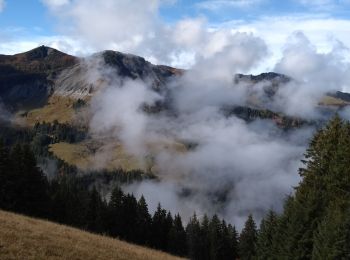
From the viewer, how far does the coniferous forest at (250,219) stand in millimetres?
36906

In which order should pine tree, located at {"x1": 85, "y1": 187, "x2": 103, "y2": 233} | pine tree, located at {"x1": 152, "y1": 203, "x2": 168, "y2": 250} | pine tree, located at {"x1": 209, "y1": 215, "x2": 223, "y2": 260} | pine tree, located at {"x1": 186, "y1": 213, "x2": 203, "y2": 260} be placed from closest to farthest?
pine tree, located at {"x1": 85, "y1": 187, "x2": 103, "y2": 233} → pine tree, located at {"x1": 152, "y1": 203, "x2": 168, "y2": 250} → pine tree, located at {"x1": 209, "y1": 215, "x2": 223, "y2": 260} → pine tree, located at {"x1": 186, "y1": 213, "x2": 203, "y2": 260}

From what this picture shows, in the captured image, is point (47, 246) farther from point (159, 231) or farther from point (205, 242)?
point (205, 242)

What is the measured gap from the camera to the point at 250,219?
118938 millimetres

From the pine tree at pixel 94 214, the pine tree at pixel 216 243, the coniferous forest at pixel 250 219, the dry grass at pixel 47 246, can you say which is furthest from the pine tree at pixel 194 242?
the dry grass at pixel 47 246

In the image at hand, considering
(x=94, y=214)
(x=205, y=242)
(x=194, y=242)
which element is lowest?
(x=194, y=242)

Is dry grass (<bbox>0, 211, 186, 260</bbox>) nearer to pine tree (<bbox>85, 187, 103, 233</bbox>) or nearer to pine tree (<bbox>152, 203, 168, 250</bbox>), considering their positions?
pine tree (<bbox>85, 187, 103, 233</bbox>)

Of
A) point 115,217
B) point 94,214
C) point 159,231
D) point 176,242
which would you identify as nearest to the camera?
point 94,214

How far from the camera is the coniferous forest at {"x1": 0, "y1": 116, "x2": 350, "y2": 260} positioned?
3691 centimetres

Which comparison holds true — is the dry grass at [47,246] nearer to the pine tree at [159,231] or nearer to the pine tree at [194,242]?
the pine tree at [159,231]

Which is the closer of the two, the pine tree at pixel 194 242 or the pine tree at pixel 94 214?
the pine tree at pixel 94 214

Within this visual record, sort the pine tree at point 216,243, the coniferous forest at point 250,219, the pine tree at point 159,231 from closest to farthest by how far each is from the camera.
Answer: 1. the coniferous forest at point 250,219
2. the pine tree at point 159,231
3. the pine tree at point 216,243

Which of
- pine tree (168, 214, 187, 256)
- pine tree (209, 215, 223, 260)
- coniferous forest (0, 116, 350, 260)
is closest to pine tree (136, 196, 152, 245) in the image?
coniferous forest (0, 116, 350, 260)

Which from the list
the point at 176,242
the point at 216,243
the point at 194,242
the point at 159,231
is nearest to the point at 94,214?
the point at 159,231

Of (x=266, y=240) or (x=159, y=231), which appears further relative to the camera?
(x=159, y=231)
